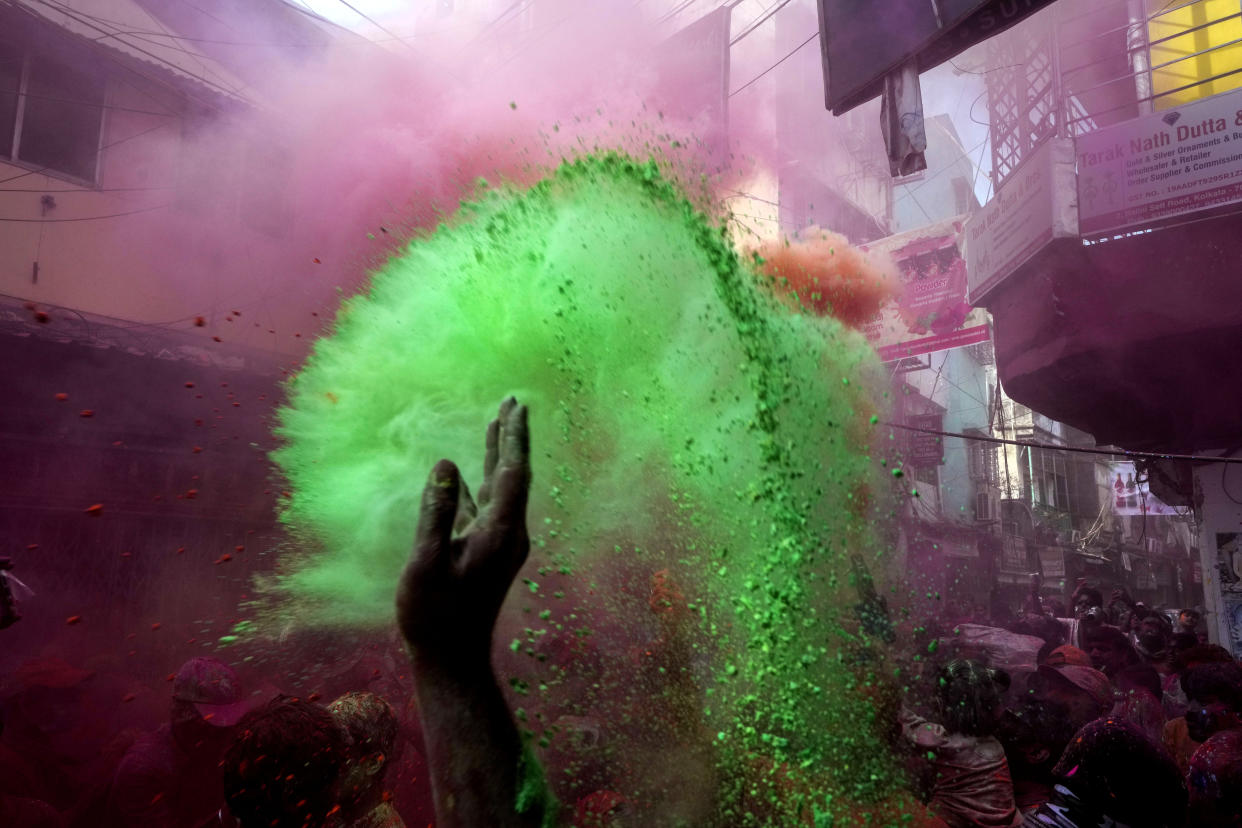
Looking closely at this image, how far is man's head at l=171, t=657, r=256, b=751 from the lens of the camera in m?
3.22

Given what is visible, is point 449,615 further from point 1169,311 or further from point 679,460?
point 1169,311

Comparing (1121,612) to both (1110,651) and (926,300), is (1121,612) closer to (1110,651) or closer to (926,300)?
(1110,651)

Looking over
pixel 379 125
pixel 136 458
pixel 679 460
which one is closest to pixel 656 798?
pixel 679 460

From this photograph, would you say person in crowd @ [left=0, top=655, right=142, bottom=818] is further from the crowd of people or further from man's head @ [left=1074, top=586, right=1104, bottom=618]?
man's head @ [left=1074, top=586, right=1104, bottom=618]

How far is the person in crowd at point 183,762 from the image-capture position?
3107mm

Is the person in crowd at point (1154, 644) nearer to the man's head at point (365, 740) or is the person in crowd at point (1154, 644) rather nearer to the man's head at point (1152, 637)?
the man's head at point (1152, 637)

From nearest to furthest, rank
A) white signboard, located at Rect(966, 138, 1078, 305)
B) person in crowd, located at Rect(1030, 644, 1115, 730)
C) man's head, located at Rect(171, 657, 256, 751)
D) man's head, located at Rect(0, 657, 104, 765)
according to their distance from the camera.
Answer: man's head, located at Rect(171, 657, 256, 751), man's head, located at Rect(0, 657, 104, 765), person in crowd, located at Rect(1030, 644, 1115, 730), white signboard, located at Rect(966, 138, 1078, 305)

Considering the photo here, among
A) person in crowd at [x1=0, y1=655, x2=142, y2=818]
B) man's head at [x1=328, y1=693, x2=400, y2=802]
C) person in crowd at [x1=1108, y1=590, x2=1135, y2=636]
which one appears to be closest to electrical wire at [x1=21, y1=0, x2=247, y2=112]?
person in crowd at [x1=0, y1=655, x2=142, y2=818]

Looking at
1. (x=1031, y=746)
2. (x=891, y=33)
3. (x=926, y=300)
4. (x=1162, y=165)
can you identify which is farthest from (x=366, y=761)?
(x=926, y=300)

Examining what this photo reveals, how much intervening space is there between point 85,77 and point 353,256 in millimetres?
3869

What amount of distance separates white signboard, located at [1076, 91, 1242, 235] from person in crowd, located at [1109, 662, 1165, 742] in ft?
20.6

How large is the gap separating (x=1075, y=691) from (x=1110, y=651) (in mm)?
3462

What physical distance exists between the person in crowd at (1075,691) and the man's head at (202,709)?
4473 millimetres

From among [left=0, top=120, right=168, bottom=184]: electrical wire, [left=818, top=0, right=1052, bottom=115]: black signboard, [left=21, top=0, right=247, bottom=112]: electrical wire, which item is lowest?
[left=818, top=0, right=1052, bottom=115]: black signboard
